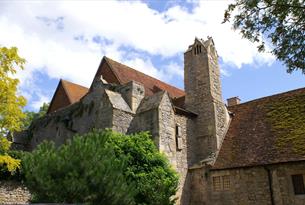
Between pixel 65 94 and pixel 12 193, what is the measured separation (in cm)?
909

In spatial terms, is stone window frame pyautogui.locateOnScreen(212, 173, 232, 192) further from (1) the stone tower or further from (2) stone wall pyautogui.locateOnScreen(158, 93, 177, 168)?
(2) stone wall pyautogui.locateOnScreen(158, 93, 177, 168)

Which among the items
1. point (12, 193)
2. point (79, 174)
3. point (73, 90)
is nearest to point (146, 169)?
point (79, 174)

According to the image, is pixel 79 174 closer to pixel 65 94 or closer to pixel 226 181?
pixel 226 181

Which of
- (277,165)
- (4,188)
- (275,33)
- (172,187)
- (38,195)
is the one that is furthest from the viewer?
(4,188)

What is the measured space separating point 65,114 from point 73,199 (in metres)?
11.0

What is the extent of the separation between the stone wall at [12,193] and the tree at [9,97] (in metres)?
5.08

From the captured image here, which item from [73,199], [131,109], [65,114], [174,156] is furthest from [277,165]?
[65,114]

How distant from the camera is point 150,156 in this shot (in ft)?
45.6

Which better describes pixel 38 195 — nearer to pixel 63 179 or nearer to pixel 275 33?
pixel 63 179

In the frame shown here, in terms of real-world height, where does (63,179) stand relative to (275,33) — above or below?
below

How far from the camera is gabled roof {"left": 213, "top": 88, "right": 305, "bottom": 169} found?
49.5 feet

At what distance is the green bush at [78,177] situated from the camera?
960 centimetres

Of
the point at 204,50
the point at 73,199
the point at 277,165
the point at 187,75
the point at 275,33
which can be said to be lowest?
the point at 73,199

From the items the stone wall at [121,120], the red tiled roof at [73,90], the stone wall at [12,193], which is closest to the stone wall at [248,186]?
the stone wall at [121,120]
